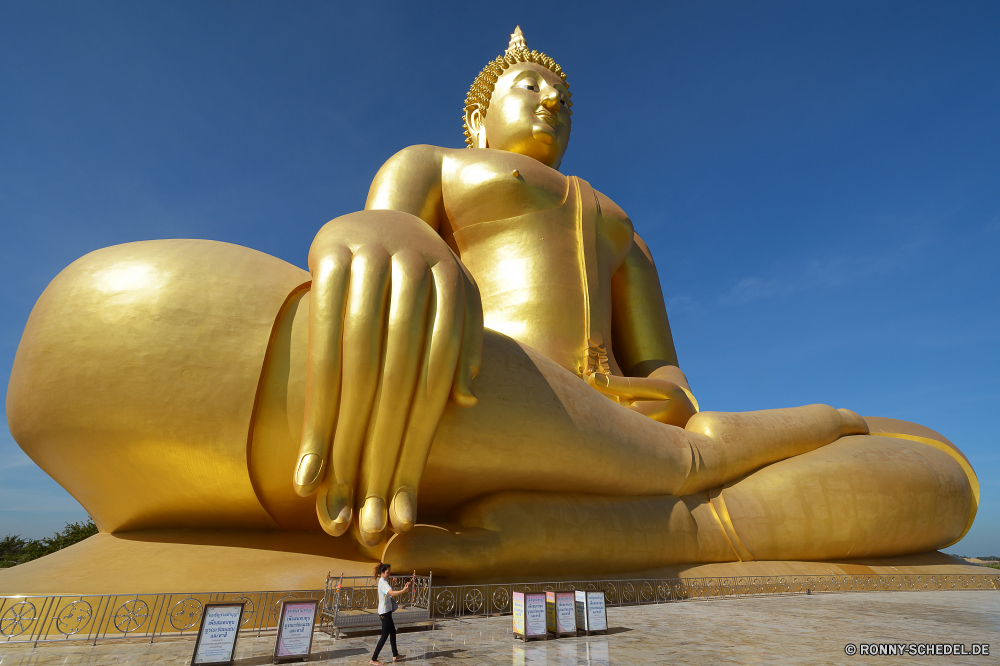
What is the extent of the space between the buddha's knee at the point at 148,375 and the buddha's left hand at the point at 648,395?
440 cm

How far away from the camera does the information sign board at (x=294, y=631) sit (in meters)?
3.53

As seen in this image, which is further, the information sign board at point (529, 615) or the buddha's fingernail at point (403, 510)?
the buddha's fingernail at point (403, 510)

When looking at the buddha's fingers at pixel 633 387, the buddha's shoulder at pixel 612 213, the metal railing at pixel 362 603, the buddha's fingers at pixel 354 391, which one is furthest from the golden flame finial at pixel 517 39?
the metal railing at pixel 362 603

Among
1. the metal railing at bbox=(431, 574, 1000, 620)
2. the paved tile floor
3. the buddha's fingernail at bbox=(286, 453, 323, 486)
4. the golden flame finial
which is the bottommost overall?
the paved tile floor

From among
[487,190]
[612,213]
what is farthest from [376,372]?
[612,213]

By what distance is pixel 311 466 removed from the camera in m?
4.70

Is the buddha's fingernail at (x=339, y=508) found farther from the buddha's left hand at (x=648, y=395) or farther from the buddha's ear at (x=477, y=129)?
the buddha's ear at (x=477, y=129)

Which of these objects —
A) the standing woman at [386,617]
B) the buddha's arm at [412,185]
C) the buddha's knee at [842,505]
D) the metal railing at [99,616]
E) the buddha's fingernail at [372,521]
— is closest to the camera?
the standing woman at [386,617]

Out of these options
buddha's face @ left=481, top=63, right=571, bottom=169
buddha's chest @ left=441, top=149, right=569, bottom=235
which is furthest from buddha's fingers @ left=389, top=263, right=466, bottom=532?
buddha's face @ left=481, top=63, right=571, bottom=169

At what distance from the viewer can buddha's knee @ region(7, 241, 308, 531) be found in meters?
4.86

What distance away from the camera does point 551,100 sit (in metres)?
10.1

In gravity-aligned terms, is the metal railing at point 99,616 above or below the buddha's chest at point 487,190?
below

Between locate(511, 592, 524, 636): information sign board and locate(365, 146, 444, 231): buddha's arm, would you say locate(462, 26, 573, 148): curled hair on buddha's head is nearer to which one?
locate(365, 146, 444, 231): buddha's arm

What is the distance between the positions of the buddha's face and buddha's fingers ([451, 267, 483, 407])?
5.39m
